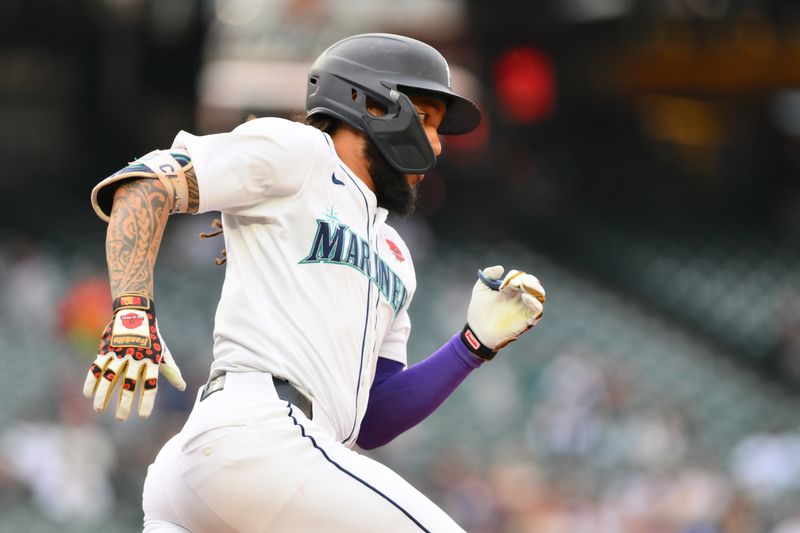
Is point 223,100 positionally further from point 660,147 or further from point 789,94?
point 789,94

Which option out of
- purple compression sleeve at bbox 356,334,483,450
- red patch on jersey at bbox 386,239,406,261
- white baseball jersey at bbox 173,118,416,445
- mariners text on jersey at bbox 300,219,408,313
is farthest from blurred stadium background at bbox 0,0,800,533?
white baseball jersey at bbox 173,118,416,445

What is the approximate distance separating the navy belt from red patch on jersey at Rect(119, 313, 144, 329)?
0.26m

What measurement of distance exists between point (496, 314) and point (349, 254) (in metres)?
0.49

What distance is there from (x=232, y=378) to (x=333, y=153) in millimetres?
526

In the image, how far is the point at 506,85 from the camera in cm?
1480

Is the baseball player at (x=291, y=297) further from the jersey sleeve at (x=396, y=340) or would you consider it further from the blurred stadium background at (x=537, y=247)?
the blurred stadium background at (x=537, y=247)

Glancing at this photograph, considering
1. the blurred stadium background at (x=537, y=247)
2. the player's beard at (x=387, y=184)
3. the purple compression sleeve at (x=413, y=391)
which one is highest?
the player's beard at (x=387, y=184)

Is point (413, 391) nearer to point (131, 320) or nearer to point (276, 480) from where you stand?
point (276, 480)

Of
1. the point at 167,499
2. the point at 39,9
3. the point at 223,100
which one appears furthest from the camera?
the point at 223,100

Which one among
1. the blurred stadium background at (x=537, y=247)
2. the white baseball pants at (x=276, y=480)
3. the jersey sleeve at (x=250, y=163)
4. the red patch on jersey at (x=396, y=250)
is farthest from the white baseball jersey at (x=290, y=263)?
the blurred stadium background at (x=537, y=247)

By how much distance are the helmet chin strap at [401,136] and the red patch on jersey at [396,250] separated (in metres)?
0.19

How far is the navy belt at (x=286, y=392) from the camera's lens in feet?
8.06

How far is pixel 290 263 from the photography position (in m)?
2.52

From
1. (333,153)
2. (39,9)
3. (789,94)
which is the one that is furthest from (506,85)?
(333,153)
